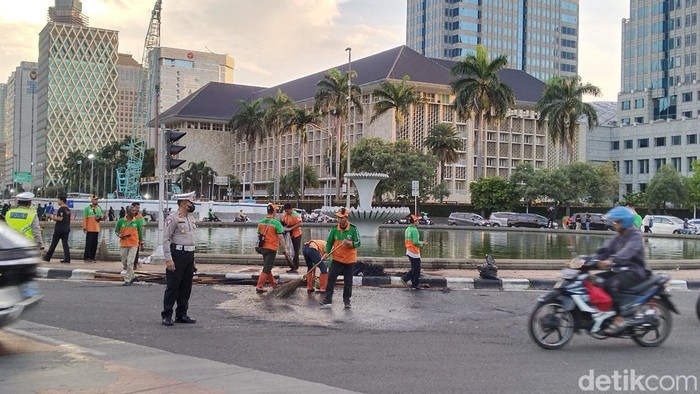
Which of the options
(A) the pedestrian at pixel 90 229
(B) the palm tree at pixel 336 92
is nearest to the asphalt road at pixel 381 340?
(A) the pedestrian at pixel 90 229

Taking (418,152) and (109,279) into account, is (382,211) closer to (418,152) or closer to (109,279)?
(109,279)

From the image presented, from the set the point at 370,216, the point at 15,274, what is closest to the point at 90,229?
the point at 15,274

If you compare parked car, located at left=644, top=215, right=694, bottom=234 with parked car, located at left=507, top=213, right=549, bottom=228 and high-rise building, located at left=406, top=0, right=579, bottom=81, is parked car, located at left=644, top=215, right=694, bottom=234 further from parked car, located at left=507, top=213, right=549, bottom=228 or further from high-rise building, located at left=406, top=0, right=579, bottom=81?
high-rise building, located at left=406, top=0, right=579, bottom=81

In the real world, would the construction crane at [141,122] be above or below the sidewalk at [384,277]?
above

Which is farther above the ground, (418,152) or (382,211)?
(418,152)

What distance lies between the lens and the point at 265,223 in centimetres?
1353

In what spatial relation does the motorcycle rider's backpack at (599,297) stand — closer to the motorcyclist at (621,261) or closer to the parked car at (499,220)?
the motorcyclist at (621,261)

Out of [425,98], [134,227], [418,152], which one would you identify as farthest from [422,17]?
[134,227]

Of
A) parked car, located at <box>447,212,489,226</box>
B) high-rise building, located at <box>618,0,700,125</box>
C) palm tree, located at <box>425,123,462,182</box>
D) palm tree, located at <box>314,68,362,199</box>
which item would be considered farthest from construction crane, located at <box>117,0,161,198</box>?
high-rise building, located at <box>618,0,700,125</box>

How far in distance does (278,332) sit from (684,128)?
99.7 metres

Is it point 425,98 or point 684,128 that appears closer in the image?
point 425,98

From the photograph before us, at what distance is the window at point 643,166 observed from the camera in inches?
4021

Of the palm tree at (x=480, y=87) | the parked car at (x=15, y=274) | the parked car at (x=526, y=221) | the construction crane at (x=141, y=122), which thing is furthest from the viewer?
the construction crane at (x=141, y=122)

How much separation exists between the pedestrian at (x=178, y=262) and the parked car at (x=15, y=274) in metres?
2.13
